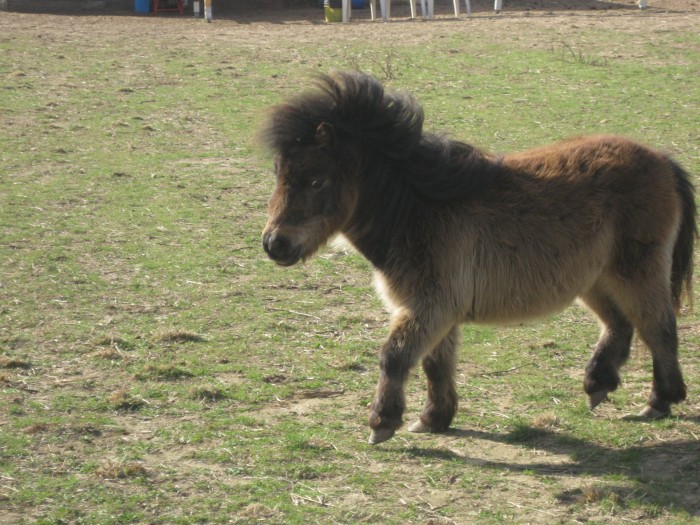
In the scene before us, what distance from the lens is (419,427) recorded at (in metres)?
5.94

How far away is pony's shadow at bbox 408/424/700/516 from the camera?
491cm

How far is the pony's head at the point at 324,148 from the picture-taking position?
220 inches

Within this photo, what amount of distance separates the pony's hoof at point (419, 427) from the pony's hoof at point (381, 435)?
0.51 metres

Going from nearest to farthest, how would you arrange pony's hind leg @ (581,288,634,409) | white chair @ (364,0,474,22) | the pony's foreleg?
the pony's foreleg < pony's hind leg @ (581,288,634,409) < white chair @ (364,0,474,22)

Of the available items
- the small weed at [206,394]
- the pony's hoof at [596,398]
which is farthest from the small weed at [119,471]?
the pony's hoof at [596,398]

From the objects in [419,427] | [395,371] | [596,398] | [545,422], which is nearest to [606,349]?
[596,398]

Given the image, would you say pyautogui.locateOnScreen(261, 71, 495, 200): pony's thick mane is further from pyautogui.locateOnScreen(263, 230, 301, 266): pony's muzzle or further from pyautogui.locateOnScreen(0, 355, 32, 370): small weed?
pyautogui.locateOnScreen(0, 355, 32, 370): small weed

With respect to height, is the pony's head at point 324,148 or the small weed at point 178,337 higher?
the pony's head at point 324,148

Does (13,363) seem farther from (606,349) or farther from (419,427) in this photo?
(606,349)

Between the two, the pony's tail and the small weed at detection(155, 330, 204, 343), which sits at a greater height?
the pony's tail

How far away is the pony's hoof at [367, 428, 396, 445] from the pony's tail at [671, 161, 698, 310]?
2105mm

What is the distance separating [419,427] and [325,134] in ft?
6.13

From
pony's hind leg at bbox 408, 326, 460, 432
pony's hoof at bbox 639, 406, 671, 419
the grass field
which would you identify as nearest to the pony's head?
pony's hind leg at bbox 408, 326, 460, 432

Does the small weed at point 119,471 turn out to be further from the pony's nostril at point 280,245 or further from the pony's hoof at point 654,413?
the pony's hoof at point 654,413
